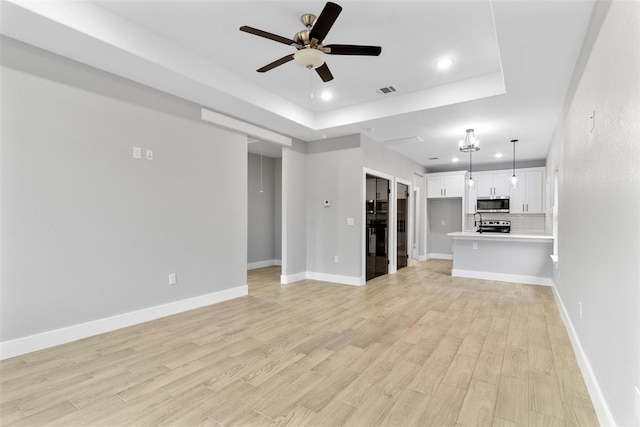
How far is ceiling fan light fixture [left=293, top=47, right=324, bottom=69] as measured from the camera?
244 centimetres

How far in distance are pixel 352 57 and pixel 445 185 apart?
6.51 metres

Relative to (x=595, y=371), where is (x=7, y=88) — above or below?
above

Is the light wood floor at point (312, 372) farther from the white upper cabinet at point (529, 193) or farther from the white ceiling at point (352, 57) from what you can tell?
the white upper cabinet at point (529, 193)

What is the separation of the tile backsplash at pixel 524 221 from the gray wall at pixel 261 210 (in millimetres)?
5992

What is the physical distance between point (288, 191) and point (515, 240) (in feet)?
14.3

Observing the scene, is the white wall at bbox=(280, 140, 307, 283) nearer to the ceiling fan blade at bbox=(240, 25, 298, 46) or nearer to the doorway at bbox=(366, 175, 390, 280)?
the doorway at bbox=(366, 175, 390, 280)

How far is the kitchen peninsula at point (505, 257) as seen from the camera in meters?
5.62

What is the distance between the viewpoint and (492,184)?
848 centimetres

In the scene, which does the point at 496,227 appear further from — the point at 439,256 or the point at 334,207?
the point at 334,207

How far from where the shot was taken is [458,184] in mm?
8758

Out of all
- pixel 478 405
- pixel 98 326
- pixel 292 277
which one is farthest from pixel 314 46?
pixel 292 277

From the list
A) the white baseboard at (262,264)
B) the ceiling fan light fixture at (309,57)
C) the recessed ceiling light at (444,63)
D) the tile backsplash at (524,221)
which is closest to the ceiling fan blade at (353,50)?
the ceiling fan light fixture at (309,57)

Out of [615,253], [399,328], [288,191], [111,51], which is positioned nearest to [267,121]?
[288,191]

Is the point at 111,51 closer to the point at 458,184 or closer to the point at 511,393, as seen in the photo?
the point at 511,393
